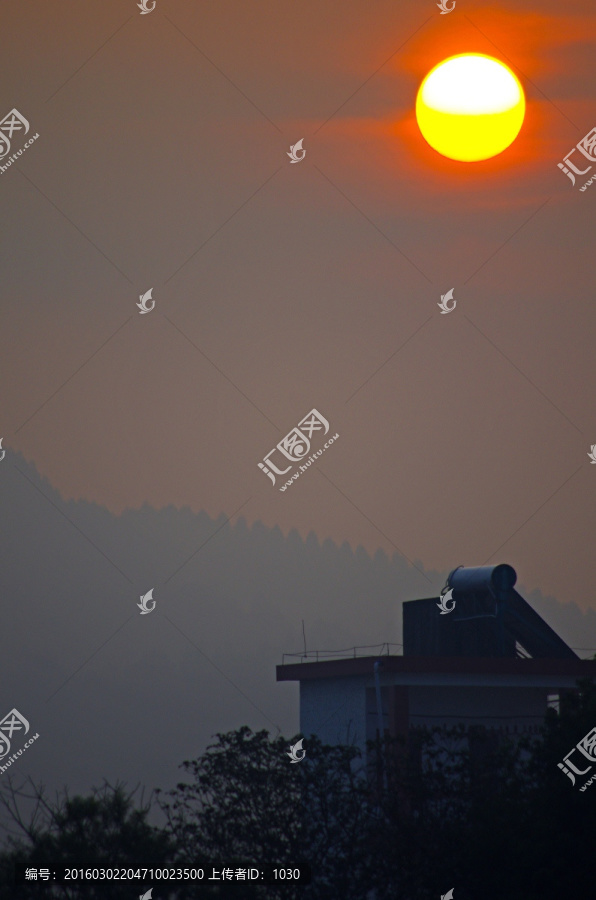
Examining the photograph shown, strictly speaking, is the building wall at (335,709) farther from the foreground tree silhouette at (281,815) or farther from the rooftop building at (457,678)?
the foreground tree silhouette at (281,815)

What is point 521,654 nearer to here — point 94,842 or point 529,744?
point 529,744

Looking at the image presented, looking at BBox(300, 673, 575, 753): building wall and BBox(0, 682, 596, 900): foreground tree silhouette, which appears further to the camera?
BBox(300, 673, 575, 753): building wall

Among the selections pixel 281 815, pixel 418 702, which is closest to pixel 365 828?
pixel 281 815

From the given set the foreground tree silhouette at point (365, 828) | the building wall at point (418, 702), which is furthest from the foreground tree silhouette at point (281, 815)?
the building wall at point (418, 702)

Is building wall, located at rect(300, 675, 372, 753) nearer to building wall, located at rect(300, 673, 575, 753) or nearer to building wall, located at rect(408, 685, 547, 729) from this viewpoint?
building wall, located at rect(300, 673, 575, 753)

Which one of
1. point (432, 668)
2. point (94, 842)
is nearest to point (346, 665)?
point (432, 668)

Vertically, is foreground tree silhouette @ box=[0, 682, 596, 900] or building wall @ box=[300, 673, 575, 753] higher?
building wall @ box=[300, 673, 575, 753]

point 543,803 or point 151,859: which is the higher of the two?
point 543,803

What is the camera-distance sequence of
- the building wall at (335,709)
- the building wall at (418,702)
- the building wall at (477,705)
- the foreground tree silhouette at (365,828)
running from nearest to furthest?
1. the foreground tree silhouette at (365,828)
2. the building wall at (418,702)
3. the building wall at (335,709)
4. the building wall at (477,705)

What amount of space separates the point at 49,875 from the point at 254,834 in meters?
5.18

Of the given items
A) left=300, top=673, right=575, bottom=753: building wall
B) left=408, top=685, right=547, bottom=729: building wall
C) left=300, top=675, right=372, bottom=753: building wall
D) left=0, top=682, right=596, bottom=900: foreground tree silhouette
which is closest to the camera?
left=0, top=682, right=596, bottom=900: foreground tree silhouette

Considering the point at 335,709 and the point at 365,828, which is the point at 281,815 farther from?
the point at 335,709

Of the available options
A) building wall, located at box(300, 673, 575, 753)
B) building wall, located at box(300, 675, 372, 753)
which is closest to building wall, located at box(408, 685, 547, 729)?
building wall, located at box(300, 673, 575, 753)

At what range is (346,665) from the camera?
32.5 m
